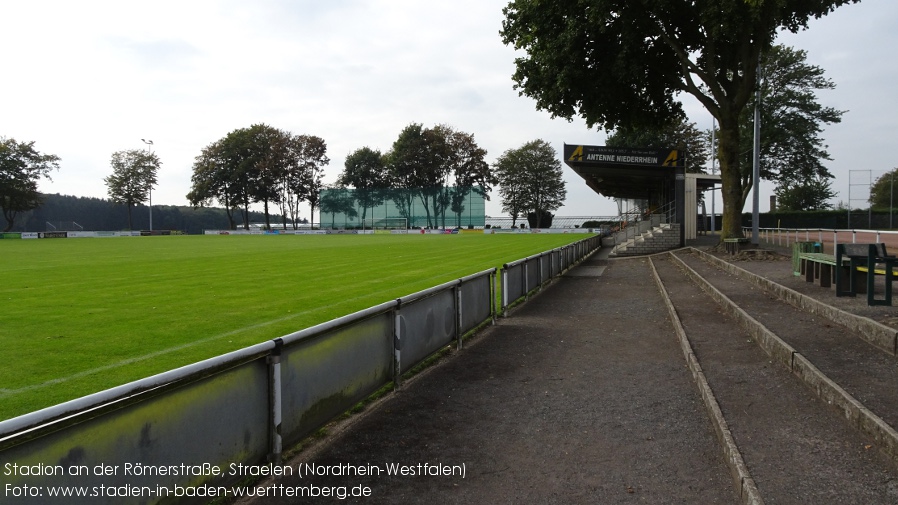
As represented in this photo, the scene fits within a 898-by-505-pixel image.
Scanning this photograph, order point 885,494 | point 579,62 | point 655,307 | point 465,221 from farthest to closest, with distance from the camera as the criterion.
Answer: point 465,221 → point 579,62 → point 655,307 → point 885,494

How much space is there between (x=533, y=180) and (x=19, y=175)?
68939 millimetres

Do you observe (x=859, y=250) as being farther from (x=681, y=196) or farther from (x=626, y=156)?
(x=626, y=156)

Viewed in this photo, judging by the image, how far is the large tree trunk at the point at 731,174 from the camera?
2042cm

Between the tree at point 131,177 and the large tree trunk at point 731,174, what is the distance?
3440 inches

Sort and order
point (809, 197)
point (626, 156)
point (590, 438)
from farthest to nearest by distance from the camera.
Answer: point (809, 197) → point (626, 156) → point (590, 438)

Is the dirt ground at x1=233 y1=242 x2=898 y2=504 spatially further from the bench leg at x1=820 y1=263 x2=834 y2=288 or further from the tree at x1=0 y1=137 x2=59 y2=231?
the tree at x1=0 y1=137 x2=59 y2=231

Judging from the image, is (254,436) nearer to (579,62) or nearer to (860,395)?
(860,395)

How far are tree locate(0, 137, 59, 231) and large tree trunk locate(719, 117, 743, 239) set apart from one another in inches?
3326

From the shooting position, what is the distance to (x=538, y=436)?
469 cm

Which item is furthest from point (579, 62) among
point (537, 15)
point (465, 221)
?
point (465, 221)

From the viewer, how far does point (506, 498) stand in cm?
366

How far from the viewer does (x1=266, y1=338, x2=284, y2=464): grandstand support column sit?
3854 millimetres

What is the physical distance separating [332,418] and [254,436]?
104 cm

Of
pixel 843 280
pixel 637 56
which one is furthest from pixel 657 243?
pixel 843 280
